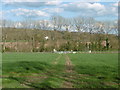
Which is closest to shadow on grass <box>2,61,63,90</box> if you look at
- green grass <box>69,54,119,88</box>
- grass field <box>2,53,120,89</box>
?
grass field <box>2,53,120,89</box>

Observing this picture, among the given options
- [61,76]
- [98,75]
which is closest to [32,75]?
[61,76]

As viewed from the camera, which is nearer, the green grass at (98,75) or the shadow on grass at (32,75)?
the shadow on grass at (32,75)

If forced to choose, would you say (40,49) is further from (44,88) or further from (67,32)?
(44,88)

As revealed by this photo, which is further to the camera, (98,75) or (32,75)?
(32,75)

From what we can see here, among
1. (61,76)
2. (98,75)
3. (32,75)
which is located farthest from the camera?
(32,75)

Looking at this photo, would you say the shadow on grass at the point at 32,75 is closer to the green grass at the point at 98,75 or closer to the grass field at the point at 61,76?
the grass field at the point at 61,76

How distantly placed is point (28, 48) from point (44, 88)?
248 ft

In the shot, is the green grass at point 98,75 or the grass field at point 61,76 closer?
the grass field at point 61,76

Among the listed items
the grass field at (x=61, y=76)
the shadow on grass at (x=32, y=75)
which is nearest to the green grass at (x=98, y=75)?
the grass field at (x=61, y=76)

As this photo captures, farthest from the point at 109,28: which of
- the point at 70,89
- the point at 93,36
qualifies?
the point at 70,89

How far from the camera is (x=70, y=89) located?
9.53m

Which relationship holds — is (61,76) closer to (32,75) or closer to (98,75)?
(32,75)

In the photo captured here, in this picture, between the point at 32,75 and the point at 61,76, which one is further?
the point at 32,75

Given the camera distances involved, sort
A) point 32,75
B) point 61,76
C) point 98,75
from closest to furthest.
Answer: point 61,76
point 98,75
point 32,75
